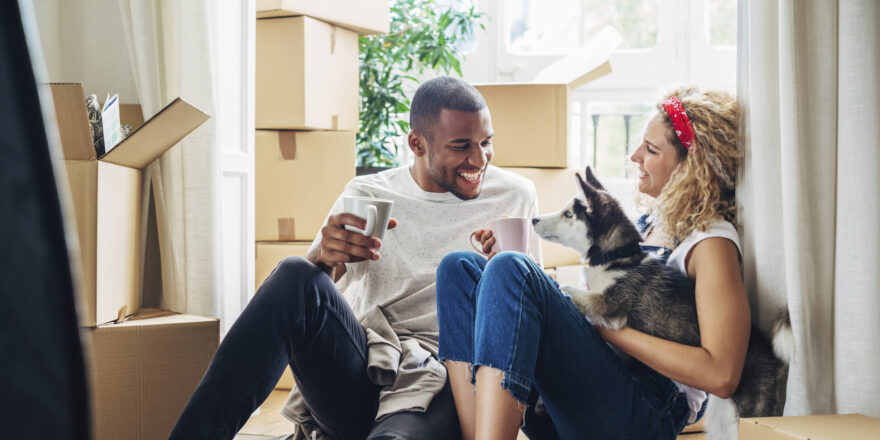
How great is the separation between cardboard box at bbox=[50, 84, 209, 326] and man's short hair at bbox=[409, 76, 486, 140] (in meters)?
0.55

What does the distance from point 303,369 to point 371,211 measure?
353mm

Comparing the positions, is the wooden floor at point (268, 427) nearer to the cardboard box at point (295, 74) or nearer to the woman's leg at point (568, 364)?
the woman's leg at point (568, 364)

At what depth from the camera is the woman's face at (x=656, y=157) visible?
1.21m

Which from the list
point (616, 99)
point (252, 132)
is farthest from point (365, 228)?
point (616, 99)

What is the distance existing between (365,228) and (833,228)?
Result: 76 centimetres

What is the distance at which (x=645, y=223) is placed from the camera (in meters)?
1.40

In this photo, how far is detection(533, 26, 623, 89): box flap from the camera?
2459mm

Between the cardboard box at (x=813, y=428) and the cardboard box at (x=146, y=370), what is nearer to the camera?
the cardboard box at (x=813, y=428)

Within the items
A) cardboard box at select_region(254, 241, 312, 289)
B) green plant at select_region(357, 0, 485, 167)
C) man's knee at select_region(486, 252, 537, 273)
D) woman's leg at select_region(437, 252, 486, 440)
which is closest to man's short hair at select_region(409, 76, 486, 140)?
woman's leg at select_region(437, 252, 486, 440)

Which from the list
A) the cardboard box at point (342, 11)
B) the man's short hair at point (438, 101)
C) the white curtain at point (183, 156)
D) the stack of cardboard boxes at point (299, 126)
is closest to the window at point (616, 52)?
the cardboard box at point (342, 11)

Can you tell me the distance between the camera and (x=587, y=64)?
246 cm

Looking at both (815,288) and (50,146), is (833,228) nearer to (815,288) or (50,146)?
(815,288)

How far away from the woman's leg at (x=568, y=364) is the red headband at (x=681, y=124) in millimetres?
339

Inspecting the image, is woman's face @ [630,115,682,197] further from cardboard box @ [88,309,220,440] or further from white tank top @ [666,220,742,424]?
cardboard box @ [88,309,220,440]
